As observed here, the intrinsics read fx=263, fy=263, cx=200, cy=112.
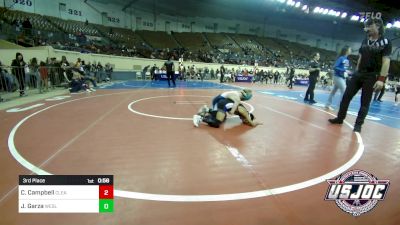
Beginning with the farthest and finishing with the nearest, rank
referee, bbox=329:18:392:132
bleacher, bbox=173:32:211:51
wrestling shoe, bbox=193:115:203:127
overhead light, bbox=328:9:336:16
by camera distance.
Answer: bleacher, bbox=173:32:211:51 < overhead light, bbox=328:9:336:16 < wrestling shoe, bbox=193:115:203:127 < referee, bbox=329:18:392:132

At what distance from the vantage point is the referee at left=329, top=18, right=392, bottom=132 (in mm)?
5320

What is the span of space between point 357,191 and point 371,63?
435 centimetres

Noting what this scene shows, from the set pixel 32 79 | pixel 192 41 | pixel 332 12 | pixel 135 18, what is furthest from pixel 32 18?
pixel 332 12

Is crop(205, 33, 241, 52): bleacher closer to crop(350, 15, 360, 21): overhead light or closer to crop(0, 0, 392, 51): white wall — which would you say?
crop(0, 0, 392, 51): white wall

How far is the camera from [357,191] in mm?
2223

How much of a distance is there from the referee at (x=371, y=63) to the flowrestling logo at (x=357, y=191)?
11.7 ft

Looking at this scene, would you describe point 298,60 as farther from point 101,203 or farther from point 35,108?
point 101,203

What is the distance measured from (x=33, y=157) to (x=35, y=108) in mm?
4767

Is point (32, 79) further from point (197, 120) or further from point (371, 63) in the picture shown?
point (371, 63)

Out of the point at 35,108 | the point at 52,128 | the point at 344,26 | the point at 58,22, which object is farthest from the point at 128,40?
the point at 344,26

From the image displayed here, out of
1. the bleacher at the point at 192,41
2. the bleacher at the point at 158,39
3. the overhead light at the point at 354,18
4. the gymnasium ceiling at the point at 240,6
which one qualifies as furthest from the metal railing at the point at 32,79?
the overhead light at the point at 354,18

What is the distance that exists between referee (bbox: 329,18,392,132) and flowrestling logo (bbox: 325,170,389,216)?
3.57 meters

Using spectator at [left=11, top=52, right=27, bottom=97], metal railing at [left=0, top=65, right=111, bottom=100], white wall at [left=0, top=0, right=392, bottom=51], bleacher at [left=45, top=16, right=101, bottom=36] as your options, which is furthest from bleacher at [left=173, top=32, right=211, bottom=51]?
spectator at [left=11, top=52, right=27, bottom=97]

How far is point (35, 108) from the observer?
7.78m
